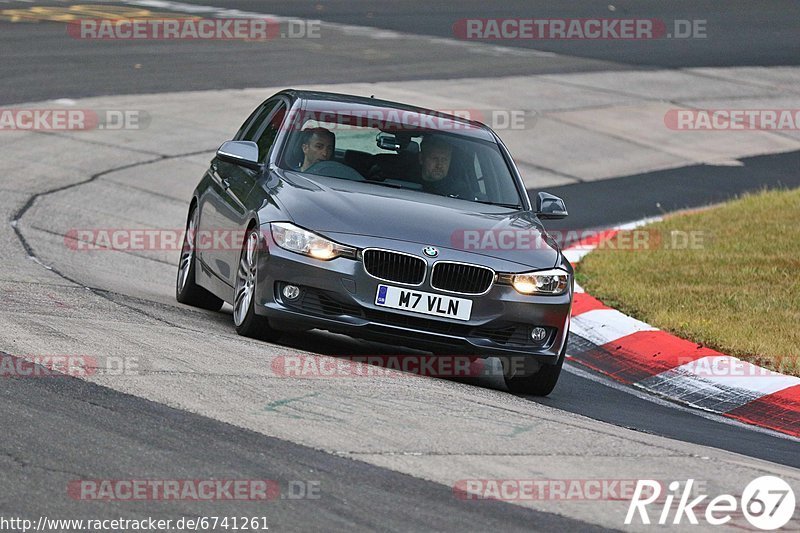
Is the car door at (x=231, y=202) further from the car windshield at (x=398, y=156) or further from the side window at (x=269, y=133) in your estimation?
the car windshield at (x=398, y=156)

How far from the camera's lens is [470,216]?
8750 mm

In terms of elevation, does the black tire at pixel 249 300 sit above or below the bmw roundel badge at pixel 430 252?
below

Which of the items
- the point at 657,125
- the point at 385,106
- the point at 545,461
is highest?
the point at 385,106

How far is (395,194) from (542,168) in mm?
10426

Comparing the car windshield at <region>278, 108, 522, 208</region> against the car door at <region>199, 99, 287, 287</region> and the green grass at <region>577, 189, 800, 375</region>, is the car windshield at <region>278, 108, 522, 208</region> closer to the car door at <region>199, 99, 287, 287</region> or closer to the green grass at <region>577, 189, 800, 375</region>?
the car door at <region>199, 99, 287, 287</region>

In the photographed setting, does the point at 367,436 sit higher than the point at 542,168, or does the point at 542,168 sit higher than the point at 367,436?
the point at 367,436

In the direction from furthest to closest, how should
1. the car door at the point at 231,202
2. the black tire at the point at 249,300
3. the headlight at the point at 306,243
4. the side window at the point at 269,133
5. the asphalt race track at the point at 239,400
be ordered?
the side window at the point at 269,133 → the car door at the point at 231,202 → the black tire at the point at 249,300 → the headlight at the point at 306,243 → the asphalt race track at the point at 239,400

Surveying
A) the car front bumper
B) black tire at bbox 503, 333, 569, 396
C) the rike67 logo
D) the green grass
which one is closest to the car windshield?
the car front bumper

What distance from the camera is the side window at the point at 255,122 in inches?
409

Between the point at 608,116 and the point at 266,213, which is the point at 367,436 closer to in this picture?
the point at 266,213

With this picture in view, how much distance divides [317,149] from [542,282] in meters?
1.87

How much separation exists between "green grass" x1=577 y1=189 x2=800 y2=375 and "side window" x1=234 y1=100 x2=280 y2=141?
3.23 m

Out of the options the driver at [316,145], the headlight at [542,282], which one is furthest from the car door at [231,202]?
the headlight at [542,282]

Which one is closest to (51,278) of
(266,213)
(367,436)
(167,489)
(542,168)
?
(266,213)
